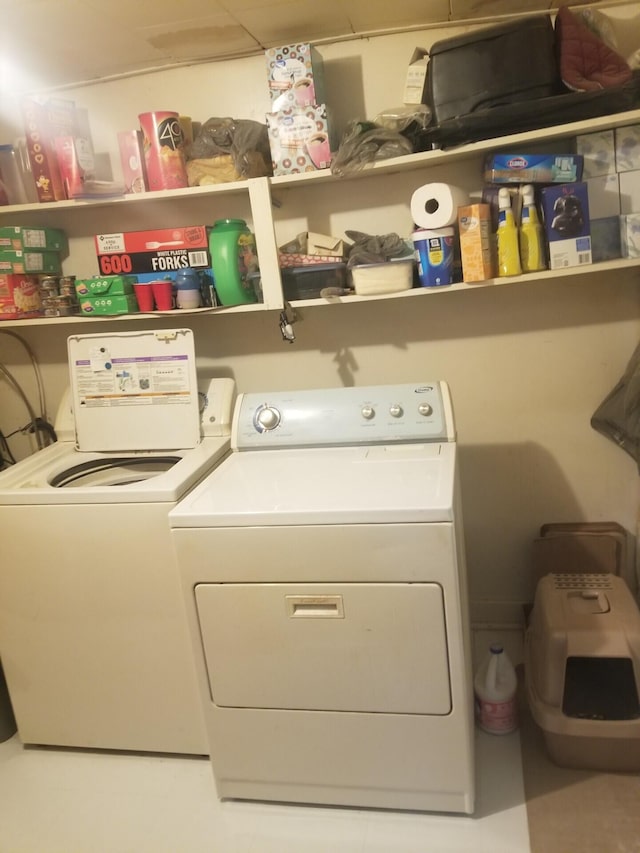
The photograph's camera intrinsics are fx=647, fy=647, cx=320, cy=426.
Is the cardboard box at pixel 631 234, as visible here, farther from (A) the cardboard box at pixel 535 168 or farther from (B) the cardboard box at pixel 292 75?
(B) the cardboard box at pixel 292 75

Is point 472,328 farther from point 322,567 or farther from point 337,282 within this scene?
point 322,567

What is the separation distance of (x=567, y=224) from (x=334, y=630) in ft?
4.11

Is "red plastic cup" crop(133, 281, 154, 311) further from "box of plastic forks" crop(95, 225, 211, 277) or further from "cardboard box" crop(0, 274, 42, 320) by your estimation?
"cardboard box" crop(0, 274, 42, 320)

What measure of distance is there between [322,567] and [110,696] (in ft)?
2.90

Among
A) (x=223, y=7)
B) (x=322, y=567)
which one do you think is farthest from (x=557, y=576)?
(x=223, y=7)

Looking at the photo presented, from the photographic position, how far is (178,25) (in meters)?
1.85

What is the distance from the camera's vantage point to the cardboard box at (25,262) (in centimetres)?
220

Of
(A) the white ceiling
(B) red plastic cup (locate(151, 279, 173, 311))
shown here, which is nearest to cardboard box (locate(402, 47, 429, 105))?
(A) the white ceiling

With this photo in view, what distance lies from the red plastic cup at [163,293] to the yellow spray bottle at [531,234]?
110 centimetres

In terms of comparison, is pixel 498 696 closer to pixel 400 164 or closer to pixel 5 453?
pixel 400 164

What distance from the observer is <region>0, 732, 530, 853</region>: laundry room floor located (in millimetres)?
1587

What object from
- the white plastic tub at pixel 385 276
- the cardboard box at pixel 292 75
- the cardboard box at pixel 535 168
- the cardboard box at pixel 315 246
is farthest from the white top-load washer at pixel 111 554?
the cardboard box at pixel 535 168

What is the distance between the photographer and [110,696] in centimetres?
190

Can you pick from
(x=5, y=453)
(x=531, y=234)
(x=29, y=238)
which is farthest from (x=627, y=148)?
(x=5, y=453)
